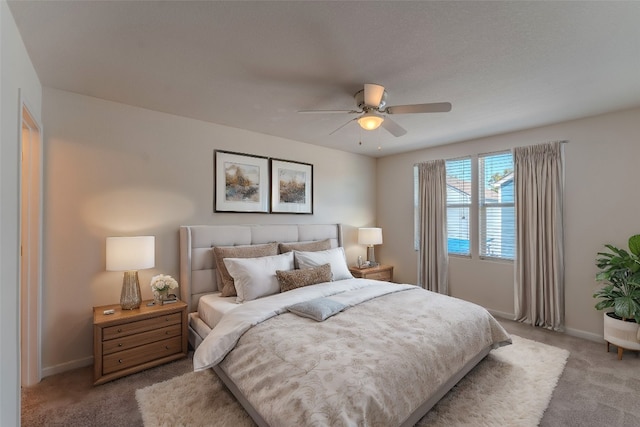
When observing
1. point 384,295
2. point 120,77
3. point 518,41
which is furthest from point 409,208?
point 120,77

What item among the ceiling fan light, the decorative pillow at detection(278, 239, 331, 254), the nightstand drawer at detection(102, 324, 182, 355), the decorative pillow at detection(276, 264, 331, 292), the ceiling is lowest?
the nightstand drawer at detection(102, 324, 182, 355)

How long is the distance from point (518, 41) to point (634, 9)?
533 millimetres

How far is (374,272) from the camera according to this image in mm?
4730

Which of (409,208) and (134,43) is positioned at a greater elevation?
(134,43)

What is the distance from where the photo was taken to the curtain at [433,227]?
461 cm

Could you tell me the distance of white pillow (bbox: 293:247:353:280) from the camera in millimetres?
3498

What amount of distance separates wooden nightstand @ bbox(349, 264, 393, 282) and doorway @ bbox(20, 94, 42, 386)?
3651 millimetres

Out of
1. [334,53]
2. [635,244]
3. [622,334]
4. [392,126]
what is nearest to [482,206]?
[635,244]

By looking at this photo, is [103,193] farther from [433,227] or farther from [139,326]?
[433,227]

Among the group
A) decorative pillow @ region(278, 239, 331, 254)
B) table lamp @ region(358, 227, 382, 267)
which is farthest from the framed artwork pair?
table lamp @ region(358, 227, 382, 267)

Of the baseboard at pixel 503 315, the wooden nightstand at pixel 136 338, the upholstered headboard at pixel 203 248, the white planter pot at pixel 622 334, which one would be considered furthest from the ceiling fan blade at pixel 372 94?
the baseboard at pixel 503 315

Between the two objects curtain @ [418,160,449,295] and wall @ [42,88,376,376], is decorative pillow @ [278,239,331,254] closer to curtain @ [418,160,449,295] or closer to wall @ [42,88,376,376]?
wall @ [42,88,376,376]

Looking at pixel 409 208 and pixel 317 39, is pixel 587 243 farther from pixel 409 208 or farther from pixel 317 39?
pixel 317 39

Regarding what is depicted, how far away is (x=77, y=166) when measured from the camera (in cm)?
274
